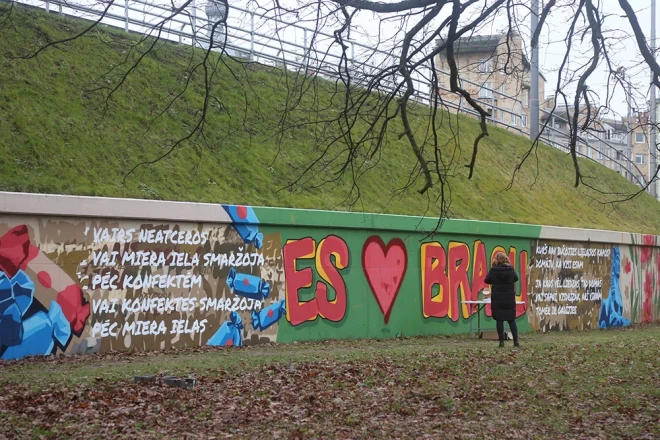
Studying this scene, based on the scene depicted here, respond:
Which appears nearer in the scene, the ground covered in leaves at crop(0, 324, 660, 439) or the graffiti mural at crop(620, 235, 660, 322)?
the ground covered in leaves at crop(0, 324, 660, 439)

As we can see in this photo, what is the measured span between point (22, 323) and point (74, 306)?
2.81 ft

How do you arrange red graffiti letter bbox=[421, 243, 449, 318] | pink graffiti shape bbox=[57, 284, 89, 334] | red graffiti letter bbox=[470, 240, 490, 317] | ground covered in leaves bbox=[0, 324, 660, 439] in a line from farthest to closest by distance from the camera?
red graffiti letter bbox=[470, 240, 490, 317] → red graffiti letter bbox=[421, 243, 449, 318] → pink graffiti shape bbox=[57, 284, 89, 334] → ground covered in leaves bbox=[0, 324, 660, 439]

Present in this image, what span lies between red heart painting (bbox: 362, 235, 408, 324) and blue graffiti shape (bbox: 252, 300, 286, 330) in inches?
89.2

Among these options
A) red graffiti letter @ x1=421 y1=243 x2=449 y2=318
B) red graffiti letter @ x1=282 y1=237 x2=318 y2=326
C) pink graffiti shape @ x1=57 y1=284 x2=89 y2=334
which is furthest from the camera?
red graffiti letter @ x1=421 y1=243 x2=449 y2=318

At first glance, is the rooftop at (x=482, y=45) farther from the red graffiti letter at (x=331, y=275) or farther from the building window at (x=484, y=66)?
the red graffiti letter at (x=331, y=275)

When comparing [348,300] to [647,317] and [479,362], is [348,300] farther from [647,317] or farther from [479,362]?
[647,317]

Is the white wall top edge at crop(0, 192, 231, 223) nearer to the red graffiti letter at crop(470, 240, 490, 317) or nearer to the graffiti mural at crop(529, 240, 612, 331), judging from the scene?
the red graffiti letter at crop(470, 240, 490, 317)

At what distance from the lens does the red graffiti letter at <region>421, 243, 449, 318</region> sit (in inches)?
749

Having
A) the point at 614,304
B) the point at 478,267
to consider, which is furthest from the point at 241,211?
the point at 614,304

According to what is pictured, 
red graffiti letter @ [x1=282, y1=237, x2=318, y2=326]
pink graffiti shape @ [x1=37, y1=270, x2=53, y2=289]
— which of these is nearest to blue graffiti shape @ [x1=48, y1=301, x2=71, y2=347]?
pink graffiti shape @ [x1=37, y1=270, x2=53, y2=289]

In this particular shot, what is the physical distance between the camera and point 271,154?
19234mm

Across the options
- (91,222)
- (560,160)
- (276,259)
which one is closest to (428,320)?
(276,259)

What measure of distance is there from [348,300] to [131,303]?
4738 mm

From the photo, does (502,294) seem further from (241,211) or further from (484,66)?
(241,211)
